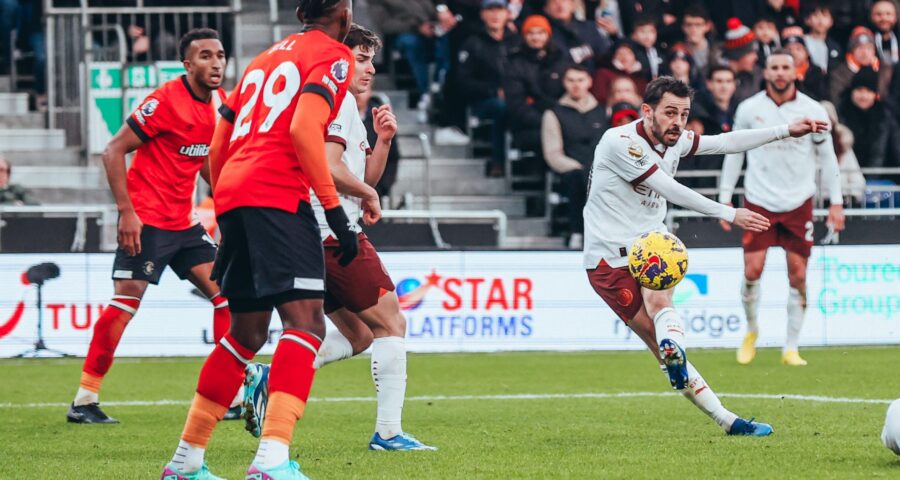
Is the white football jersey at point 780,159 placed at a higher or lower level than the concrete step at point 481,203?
higher

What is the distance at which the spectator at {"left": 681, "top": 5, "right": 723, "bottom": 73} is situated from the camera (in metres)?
20.7

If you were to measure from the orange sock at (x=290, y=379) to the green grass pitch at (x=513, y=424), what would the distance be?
0.69 metres

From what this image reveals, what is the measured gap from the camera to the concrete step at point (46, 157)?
1966 centimetres

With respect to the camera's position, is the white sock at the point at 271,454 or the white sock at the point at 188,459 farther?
the white sock at the point at 188,459

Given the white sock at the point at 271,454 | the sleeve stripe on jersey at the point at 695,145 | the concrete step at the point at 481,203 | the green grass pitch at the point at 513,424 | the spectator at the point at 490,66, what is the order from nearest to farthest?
the white sock at the point at 271,454, the green grass pitch at the point at 513,424, the sleeve stripe on jersey at the point at 695,145, the spectator at the point at 490,66, the concrete step at the point at 481,203

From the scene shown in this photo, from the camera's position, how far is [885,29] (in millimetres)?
21500

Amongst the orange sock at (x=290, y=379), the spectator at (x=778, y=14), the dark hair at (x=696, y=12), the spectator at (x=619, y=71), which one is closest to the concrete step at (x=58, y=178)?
the spectator at (x=619, y=71)

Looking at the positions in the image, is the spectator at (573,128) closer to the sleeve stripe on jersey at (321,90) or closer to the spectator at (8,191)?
the spectator at (8,191)

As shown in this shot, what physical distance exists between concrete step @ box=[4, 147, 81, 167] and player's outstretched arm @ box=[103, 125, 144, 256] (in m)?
10.2

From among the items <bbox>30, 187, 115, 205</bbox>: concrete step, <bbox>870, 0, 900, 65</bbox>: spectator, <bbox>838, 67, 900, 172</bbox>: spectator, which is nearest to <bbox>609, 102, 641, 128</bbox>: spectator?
<bbox>838, 67, 900, 172</bbox>: spectator

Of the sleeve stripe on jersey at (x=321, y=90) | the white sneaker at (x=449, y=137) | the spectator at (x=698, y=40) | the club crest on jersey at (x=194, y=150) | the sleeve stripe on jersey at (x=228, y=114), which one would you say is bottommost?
the white sneaker at (x=449, y=137)

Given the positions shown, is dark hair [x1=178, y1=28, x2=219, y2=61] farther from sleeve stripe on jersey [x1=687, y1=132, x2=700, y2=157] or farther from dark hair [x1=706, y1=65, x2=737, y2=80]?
dark hair [x1=706, y1=65, x2=737, y2=80]

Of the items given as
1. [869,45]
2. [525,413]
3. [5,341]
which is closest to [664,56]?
[869,45]

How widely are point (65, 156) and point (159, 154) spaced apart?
10151mm
